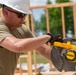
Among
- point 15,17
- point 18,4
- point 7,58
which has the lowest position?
point 7,58

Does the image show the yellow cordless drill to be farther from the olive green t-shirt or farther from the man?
the olive green t-shirt

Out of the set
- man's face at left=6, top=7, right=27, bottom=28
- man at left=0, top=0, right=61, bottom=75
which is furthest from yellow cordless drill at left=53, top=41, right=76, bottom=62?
man's face at left=6, top=7, right=27, bottom=28

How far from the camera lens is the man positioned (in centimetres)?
257

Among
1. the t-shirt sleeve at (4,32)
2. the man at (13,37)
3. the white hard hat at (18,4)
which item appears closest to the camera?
the man at (13,37)

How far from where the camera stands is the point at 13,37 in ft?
8.73

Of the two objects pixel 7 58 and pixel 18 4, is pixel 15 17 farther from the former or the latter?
pixel 7 58

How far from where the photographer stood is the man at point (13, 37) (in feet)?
8.42

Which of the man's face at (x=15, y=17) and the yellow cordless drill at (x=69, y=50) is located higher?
→ the man's face at (x=15, y=17)

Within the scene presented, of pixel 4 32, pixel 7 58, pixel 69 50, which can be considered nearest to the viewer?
pixel 69 50

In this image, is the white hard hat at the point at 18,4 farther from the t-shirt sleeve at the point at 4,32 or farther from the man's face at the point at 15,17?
the t-shirt sleeve at the point at 4,32

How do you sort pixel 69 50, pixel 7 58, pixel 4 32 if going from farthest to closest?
pixel 7 58, pixel 4 32, pixel 69 50

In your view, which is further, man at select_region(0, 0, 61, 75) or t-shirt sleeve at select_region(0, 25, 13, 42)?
t-shirt sleeve at select_region(0, 25, 13, 42)

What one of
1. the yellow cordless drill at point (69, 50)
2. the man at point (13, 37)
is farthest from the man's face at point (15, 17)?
the yellow cordless drill at point (69, 50)

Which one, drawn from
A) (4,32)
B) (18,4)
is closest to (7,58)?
(4,32)
